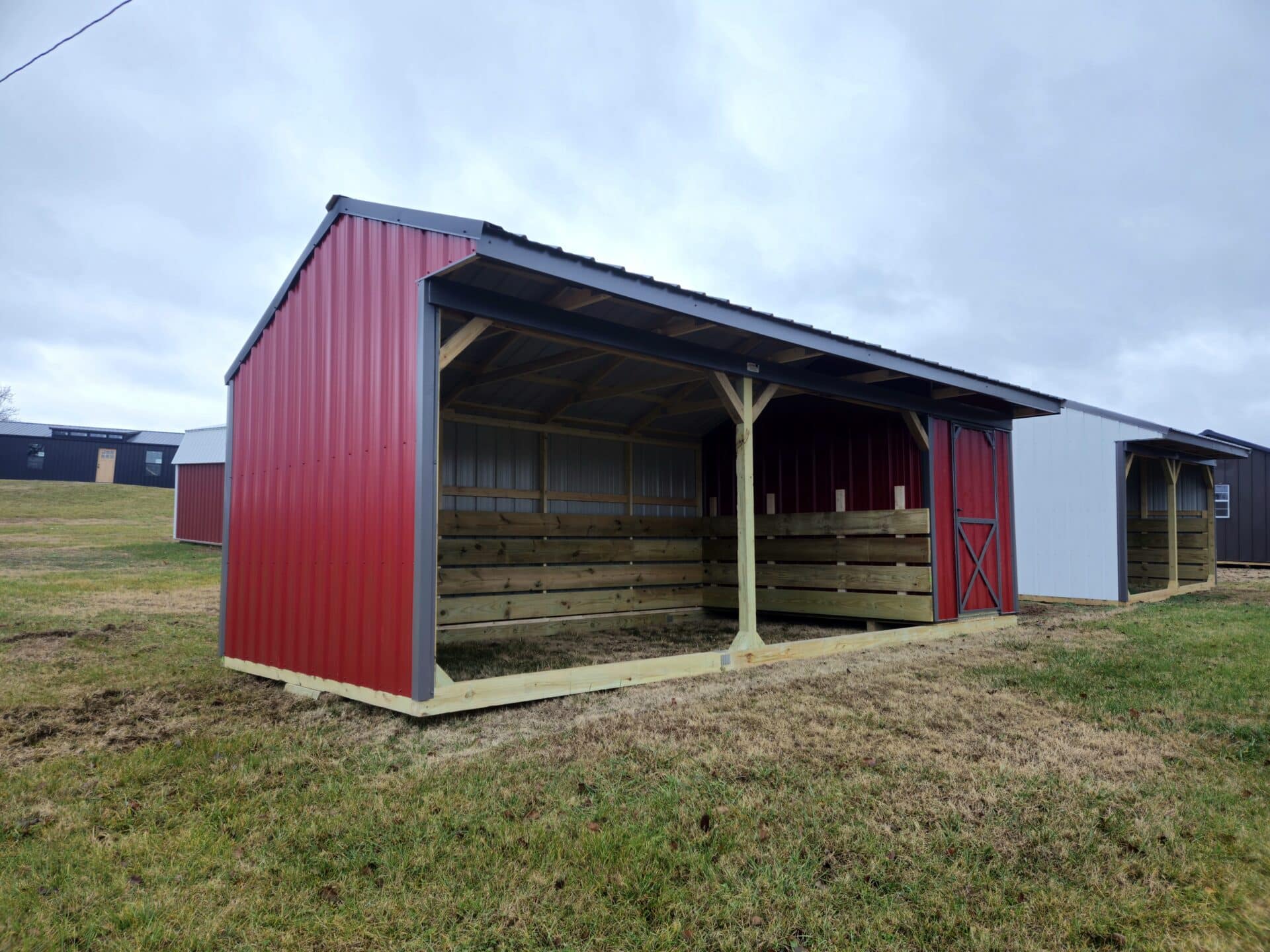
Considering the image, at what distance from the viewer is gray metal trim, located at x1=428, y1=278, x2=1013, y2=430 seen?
546cm

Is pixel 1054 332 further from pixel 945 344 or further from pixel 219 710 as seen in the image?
pixel 219 710

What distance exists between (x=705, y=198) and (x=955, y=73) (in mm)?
21573

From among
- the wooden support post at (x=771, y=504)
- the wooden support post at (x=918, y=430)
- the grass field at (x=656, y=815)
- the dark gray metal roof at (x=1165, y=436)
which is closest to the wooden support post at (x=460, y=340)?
the grass field at (x=656, y=815)

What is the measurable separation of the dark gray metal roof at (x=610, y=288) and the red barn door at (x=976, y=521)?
137 centimetres

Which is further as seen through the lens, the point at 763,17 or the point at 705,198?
the point at 705,198

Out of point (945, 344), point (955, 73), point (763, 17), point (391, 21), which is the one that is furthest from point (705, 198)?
point (945, 344)

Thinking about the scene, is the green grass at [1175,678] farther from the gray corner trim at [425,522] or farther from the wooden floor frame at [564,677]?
the gray corner trim at [425,522]

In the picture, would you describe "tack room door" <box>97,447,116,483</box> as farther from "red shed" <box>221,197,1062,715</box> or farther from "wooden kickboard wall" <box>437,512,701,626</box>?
"wooden kickboard wall" <box>437,512,701,626</box>

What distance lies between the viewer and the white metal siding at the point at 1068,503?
1266 centimetres

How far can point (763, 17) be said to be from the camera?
11469mm

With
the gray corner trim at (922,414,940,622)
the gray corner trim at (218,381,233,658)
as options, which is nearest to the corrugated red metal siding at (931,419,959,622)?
the gray corner trim at (922,414,940,622)

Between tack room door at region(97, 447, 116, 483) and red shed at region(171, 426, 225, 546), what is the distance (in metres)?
15.3

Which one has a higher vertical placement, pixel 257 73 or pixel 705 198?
pixel 705 198

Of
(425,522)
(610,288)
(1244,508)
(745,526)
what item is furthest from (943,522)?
(1244,508)
